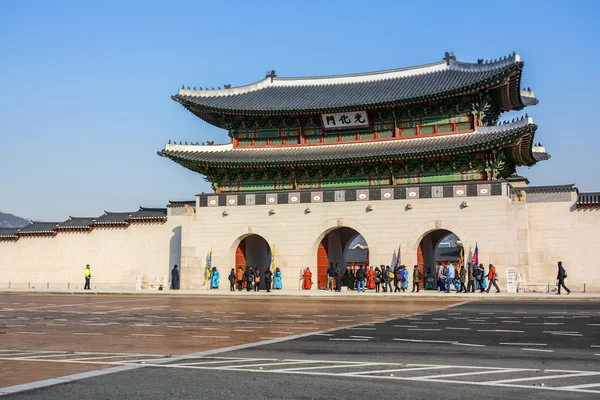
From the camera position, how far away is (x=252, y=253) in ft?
140

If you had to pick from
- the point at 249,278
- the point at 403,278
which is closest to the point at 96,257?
the point at 249,278

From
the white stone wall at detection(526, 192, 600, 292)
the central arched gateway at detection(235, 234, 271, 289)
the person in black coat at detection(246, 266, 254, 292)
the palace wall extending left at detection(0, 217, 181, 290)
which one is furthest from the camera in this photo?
the palace wall extending left at detection(0, 217, 181, 290)

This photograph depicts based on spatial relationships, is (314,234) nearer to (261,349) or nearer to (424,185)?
(424,185)

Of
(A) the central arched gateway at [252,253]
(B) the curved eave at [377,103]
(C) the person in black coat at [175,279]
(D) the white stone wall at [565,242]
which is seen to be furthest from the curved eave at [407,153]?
(C) the person in black coat at [175,279]

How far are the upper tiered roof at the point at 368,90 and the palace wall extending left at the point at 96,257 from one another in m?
8.86

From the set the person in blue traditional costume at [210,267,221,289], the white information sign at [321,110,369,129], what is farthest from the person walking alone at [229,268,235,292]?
the white information sign at [321,110,369,129]

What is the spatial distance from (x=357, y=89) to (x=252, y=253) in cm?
1287

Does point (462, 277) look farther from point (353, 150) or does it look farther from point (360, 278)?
point (353, 150)

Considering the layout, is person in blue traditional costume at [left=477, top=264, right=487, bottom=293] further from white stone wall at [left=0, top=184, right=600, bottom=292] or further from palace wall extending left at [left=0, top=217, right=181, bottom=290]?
palace wall extending left at [left=0, top=217, right=181, bottom=290]

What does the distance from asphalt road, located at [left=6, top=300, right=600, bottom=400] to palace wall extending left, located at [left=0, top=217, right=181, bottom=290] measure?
94.5ft

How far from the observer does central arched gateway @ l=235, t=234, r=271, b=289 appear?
40406mm

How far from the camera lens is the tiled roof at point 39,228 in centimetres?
4472

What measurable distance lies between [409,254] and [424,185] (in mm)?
3973

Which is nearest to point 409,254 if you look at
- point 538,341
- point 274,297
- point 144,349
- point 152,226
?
point 274,297
